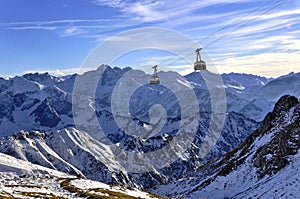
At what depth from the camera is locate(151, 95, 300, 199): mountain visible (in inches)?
3777

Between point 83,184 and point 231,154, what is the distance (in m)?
95.4

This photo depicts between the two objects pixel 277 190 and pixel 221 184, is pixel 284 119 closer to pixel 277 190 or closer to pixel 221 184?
pixel 221 184

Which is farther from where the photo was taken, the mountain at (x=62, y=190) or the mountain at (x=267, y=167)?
the mountain at (x=267, y=167)

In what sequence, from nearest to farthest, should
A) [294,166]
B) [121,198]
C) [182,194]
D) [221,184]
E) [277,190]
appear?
[121,198] < [277,190] < [294,166] < [221,184] < [182,194]

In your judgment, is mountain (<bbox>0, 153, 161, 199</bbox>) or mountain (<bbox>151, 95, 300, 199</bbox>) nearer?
mountain (<bbox>0, 153, 161, 199</bbox>)

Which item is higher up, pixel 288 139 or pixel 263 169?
pixel 288 139

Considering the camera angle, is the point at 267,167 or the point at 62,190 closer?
the point at 62,190

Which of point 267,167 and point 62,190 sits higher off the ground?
point 62,190

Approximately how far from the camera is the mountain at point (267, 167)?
9594 centimetres

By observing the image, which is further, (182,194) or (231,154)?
(231,154)

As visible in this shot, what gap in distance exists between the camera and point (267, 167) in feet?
373

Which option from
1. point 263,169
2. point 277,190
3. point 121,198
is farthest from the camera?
point 263,169

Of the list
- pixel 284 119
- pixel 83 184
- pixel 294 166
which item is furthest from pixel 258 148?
pixel 83 184

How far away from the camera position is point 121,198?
2576 inches
